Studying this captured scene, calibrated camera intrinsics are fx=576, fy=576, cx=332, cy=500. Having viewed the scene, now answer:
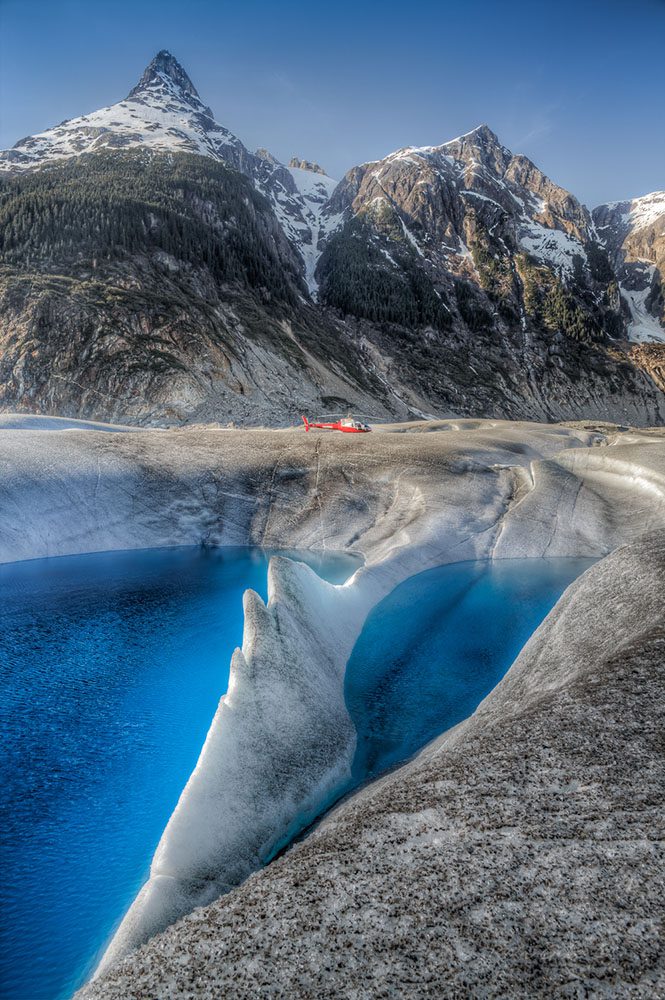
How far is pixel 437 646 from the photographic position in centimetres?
1557

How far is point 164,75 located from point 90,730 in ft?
478

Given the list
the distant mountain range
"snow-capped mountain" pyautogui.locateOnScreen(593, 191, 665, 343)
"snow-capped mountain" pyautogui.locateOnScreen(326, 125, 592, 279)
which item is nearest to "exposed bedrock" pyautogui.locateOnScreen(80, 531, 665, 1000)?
the distant mountain range

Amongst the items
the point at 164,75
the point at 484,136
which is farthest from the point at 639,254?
the point at 164,75

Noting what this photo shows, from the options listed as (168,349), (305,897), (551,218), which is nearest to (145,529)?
(305,897)

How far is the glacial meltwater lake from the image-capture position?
7.23m

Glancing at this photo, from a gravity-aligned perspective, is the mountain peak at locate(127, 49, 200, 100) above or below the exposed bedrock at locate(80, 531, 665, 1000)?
above

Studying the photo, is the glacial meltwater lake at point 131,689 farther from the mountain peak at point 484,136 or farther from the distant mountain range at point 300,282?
the mountain peak at point 484,136

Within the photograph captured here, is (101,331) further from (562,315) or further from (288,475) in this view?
(562,315)

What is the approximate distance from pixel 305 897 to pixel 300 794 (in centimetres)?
474

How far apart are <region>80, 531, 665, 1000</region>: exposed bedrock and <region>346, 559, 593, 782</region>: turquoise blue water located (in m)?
5.13

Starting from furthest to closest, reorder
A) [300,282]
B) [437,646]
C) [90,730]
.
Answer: [300,282] → [437,646] → [90,730]

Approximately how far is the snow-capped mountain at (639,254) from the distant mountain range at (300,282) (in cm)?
46

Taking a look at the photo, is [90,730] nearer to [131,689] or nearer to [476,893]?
[131,689]

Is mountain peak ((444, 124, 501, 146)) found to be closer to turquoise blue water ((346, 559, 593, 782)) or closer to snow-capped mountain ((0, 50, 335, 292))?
snow-capped mountain ((0, 50, 335, 292))
